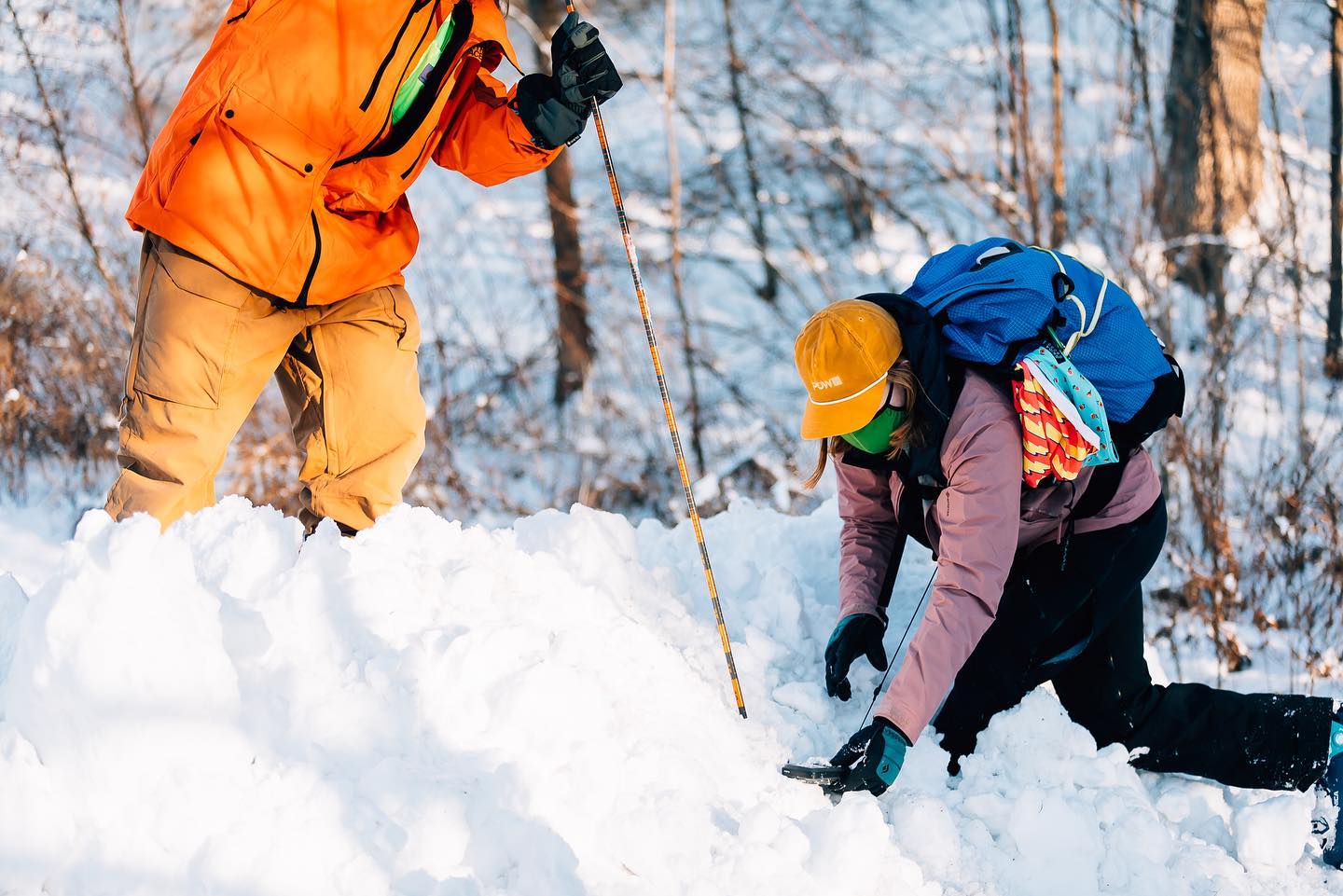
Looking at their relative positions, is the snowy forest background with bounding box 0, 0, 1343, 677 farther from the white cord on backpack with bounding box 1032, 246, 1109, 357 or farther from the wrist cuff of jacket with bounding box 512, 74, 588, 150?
the wrist cuff of jacket with bounding box 512, 74, 588, 150

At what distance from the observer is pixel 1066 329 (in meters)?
2.63

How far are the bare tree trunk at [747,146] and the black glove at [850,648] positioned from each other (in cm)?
526

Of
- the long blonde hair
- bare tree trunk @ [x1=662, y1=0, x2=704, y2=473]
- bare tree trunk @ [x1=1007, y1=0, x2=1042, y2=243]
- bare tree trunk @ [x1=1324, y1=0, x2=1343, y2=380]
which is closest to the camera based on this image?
the long blonde hair

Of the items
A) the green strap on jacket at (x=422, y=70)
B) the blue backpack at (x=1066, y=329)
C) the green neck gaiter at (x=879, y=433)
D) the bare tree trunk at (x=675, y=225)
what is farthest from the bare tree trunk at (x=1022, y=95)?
the green strap on jacket at (x=422, y=70)

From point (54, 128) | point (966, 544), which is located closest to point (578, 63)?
point (966, 544)

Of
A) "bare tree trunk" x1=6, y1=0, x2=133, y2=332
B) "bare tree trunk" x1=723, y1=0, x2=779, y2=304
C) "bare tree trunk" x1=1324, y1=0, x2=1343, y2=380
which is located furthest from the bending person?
"bare tree trunk" x1=6, y1=0, x2=133, y2=332

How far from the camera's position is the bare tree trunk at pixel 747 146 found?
28.0 feet

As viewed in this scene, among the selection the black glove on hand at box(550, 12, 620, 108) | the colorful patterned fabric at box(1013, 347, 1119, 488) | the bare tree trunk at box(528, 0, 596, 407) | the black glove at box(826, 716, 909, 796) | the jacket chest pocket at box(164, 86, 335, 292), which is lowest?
the bare tree trunk at box(528, 0, 596, 407)

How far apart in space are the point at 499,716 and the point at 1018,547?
148 cm

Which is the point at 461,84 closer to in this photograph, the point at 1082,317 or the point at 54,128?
the point at 1082,317

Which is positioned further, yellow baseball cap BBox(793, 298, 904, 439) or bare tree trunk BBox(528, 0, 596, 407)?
bare tree trunk BBox(528, 0, 596, 407)

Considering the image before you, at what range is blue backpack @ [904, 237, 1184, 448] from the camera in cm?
259

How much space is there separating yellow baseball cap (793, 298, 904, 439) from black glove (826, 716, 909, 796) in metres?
0.71

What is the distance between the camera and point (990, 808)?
2.66 meters
